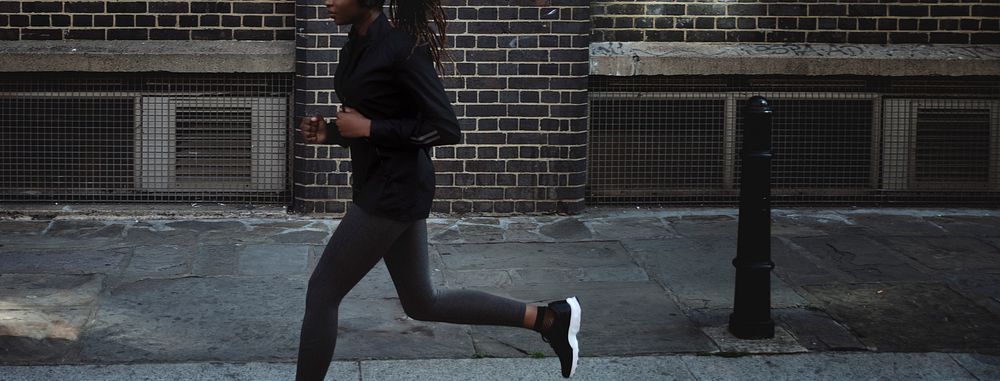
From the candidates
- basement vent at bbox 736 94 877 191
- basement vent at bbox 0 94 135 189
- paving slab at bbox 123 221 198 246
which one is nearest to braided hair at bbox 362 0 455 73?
paving slab at bbox 123 221 198 246

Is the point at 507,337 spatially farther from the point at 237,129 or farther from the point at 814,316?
the point at 237,129

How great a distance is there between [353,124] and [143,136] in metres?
5.46

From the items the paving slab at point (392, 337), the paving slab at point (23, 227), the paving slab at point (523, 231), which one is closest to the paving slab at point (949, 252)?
the paving slab at point (523, 231)

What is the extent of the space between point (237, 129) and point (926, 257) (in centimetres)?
471

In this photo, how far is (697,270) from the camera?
25.2ft

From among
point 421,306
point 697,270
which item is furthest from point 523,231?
point 421,306

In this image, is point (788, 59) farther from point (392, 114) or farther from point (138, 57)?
point (392, 114)

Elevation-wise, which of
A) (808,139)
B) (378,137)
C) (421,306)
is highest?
(378,137)

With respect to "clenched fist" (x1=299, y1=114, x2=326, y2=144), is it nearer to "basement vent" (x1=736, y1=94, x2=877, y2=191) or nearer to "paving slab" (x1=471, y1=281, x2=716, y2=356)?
"paving slab" (x1=471, y1=281, x2=716, y2=356)

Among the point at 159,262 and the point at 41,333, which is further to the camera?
the point at 159,262

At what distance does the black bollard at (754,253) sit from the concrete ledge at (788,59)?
354 cm

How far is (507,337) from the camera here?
239 inches

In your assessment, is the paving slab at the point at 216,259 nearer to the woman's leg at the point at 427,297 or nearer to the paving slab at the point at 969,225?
the woman's leg at the point at 427,297

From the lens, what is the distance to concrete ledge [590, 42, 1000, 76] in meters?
9.55
